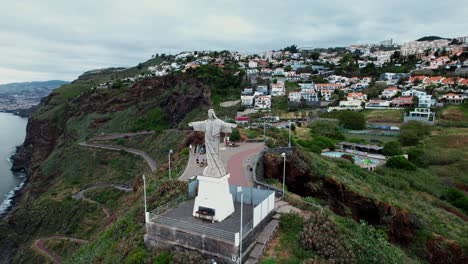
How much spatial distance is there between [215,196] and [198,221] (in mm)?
1207

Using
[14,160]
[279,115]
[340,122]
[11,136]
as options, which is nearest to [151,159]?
[279,115]

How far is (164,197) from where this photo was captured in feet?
57.3

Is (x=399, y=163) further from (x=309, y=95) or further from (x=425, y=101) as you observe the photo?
(x=309, y=95)

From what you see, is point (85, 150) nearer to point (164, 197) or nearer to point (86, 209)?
point (86, 209)

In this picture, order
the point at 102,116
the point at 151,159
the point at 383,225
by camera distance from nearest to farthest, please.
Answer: the point at 383,225, the point at 151,159, the point at 102,116

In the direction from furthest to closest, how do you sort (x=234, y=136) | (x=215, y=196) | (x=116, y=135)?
(x=116, y=135)
(x=234, y=136)
(x=215, y=196)

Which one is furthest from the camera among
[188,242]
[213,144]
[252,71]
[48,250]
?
[252,71]

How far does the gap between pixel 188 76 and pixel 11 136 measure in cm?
9182

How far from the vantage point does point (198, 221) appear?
12844 mm

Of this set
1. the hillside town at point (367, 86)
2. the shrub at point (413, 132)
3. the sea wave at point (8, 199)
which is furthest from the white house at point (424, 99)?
the sea wave at point (8, 199)

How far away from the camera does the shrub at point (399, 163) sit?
Answer: 36188 mm

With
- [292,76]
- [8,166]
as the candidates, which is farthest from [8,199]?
[292,76]

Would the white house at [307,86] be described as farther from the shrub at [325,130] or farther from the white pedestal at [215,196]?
the white pedestal at [215,196]

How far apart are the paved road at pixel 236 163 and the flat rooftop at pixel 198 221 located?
5.47 m
